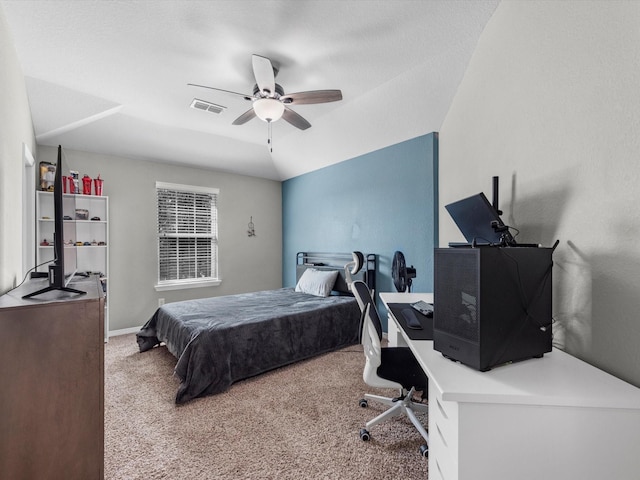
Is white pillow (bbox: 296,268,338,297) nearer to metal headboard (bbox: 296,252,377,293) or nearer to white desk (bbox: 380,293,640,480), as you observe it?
metal headboard (bbox: 296,252,377,293)

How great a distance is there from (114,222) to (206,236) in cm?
128

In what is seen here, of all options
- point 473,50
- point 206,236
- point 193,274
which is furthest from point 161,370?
point 473,50

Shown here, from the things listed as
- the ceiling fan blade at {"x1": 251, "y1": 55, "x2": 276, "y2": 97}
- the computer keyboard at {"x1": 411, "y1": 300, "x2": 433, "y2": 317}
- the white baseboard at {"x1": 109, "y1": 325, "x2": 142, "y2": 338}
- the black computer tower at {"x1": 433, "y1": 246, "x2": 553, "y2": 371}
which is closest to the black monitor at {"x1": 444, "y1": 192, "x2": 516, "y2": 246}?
the black computer tower at {"x1": 433, "y1": 246, "x2": 553, "y2": 371}

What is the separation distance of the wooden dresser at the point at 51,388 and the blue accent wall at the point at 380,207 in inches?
117

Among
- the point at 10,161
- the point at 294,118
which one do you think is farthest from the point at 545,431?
the point at 10,161

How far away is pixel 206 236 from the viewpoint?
4.77 meters

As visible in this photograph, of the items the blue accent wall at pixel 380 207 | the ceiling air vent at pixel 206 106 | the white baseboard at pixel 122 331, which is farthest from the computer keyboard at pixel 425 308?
the white baseboard at pixel 122 331

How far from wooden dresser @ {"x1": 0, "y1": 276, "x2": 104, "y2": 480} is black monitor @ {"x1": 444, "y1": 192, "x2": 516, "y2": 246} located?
167cm

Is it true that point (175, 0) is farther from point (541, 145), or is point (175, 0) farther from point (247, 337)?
point (247, 337)

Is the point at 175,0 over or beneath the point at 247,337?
over

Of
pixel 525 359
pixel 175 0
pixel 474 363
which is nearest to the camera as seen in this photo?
pixel 474 363

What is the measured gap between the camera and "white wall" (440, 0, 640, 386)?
0.94m

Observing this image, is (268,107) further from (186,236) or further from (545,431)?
(186,236)

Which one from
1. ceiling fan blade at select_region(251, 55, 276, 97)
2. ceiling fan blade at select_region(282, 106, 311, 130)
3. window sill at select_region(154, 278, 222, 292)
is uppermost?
ceiling fan blade at select_region(251, 55, 276, 97)
